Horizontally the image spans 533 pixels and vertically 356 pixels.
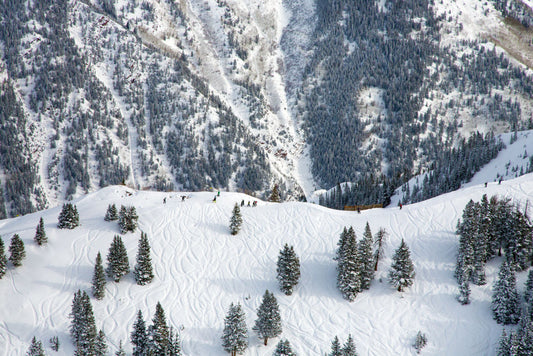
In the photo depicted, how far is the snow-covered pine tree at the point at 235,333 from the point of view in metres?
54.1

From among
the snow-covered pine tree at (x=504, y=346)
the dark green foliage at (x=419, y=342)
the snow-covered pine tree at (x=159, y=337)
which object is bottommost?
the dark green foliage at (x=419, y=342)

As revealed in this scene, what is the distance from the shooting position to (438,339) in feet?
188

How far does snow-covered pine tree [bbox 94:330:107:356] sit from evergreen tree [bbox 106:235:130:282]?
1273cm

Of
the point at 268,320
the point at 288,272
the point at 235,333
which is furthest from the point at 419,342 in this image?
the point at 235,333

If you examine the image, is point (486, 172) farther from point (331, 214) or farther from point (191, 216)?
point (191, 216)

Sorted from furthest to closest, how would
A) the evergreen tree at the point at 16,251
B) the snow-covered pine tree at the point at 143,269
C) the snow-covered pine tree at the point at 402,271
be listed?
the evergreen tree at the point at 16,251
the snow-covered pine tree at the point at 143,269
the snow-covered pine tree at the point at 402,271

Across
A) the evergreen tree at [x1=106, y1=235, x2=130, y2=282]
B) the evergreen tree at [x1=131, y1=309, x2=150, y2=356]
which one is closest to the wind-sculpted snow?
the evergreen tree at [x1=106, y1=235, x2=130, y2=282]

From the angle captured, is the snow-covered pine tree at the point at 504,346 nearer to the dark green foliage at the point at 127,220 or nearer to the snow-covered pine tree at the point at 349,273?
the snow-covered pine tree at the point at 349,273

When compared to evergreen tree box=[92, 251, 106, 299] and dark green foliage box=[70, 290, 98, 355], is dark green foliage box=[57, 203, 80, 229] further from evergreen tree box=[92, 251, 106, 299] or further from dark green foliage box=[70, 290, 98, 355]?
dark green foliage box=[70, 290, 98, 355]

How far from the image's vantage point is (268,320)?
55.8 m

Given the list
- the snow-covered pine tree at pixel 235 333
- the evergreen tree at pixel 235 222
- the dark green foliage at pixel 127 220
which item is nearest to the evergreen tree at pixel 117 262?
the dark green foliage at pixel 127 220

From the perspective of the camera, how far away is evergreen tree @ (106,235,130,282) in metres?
65.8

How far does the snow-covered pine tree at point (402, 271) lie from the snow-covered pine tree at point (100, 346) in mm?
43914

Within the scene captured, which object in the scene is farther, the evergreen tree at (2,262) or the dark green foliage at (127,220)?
the dark green foliage at (127,220)
